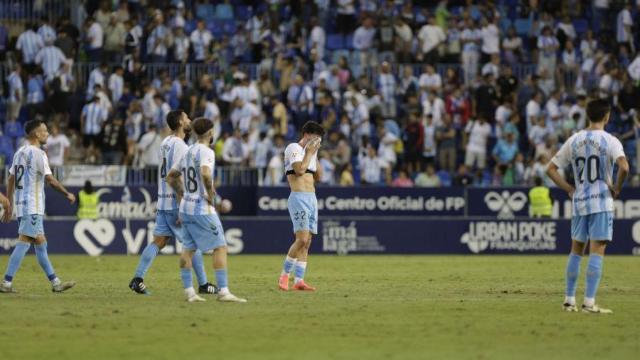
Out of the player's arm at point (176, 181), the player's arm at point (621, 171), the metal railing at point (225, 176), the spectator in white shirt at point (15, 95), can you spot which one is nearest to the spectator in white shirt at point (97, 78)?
the spectator in white shirt at point (15, 95)

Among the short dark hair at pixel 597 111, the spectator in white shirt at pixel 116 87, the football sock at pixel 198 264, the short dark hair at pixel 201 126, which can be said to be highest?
the spectator in white shirt at pixel 116 87

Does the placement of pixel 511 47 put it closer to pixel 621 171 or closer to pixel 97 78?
pixel 97 78

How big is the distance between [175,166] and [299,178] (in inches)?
109

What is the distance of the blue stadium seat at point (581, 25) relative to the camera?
4303 centimetres

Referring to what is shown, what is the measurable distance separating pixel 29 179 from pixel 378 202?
1853 cm

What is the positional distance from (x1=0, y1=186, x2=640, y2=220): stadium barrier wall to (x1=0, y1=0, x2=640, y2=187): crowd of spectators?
70 cm

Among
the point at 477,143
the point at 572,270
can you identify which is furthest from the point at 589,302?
the point at 477,143

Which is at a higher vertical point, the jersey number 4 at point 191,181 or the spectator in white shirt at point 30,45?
the spectator in white shirt at point 30,45

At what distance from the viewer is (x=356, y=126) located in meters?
38.7

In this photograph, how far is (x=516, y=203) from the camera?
36906 millimetres

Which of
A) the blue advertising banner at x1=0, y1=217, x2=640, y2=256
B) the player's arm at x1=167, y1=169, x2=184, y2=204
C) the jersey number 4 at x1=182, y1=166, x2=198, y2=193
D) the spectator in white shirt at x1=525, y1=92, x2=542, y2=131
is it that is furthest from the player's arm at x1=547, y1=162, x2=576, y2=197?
Answer: the spectator in white shirt at x1=525, y1=92, x2=542, y2=131

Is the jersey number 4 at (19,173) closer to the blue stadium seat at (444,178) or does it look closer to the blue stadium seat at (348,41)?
the blue stadium seat at (444,178)

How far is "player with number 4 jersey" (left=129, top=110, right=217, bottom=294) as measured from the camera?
60.2 feet

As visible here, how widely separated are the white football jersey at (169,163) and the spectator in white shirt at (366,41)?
75.2 feet
